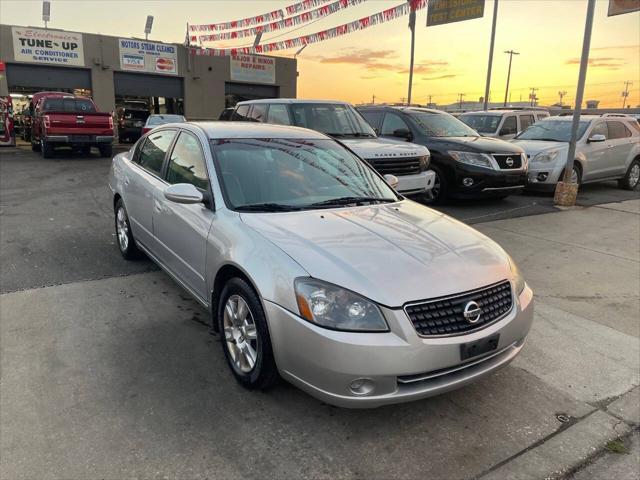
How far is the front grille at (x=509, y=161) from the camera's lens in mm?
8750

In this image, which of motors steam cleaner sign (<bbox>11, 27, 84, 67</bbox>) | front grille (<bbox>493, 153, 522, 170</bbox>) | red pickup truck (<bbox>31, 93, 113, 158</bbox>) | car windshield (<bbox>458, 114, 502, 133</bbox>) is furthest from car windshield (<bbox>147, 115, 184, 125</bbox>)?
front grille (<bbox>493, 153, 522, 170</bbox>)

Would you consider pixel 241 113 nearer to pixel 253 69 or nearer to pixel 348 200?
pixel 348 200

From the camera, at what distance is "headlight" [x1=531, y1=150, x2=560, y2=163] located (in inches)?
400

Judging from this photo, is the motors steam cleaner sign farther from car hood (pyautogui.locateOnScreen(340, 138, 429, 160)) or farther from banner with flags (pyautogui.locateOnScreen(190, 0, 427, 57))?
car hood (pyautogui.locateOnScreen(340, 138, 429, 160))

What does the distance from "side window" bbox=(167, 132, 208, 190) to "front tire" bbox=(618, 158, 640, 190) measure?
11.5 metres

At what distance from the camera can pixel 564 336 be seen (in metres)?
4.02

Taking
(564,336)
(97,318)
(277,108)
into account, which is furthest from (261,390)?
(277,108)

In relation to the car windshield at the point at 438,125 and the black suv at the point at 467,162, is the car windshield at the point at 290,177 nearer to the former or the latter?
the black suv at the point at 467,162

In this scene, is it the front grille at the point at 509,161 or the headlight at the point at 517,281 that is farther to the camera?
the front grille at the point at 509,161

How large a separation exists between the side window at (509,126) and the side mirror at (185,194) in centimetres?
1145

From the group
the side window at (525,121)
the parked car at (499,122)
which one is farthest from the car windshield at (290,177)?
the side window at (525,121)

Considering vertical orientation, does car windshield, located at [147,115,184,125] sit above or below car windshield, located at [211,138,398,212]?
above

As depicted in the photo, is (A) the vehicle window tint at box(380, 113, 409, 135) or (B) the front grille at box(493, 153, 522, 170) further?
(A) the vehicle window tint at box(380, 113, 409, 135)

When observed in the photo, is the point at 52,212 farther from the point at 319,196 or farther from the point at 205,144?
the point at 319,196
